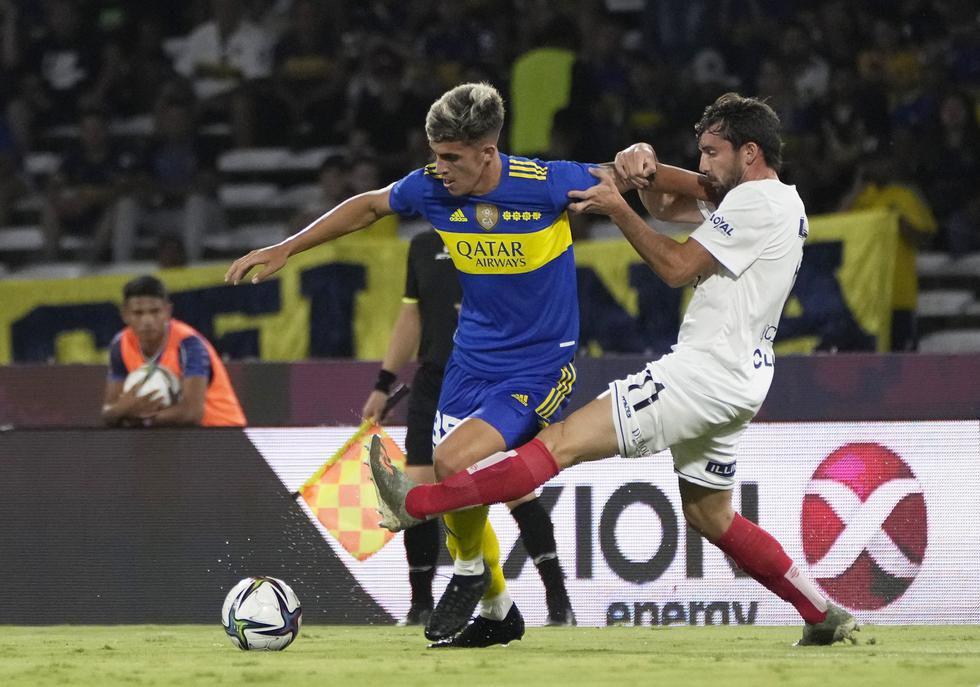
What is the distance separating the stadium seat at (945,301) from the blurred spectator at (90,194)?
21.0 ft

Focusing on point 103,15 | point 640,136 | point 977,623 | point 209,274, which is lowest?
point 977,623

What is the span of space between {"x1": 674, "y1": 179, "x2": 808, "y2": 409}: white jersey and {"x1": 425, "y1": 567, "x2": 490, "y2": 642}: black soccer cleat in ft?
3.79

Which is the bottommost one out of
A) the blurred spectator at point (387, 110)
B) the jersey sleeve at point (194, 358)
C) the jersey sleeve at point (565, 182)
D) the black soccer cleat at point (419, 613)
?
the black soccer cleat at point (419, 613)

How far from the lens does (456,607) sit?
5895mm

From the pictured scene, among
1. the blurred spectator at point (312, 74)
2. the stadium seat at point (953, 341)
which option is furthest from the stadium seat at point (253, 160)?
the stadium seat at point (953, 341)

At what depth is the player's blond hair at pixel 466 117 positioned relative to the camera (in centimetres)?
558

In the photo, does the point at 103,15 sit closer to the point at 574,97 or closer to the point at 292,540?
the point at 574,97

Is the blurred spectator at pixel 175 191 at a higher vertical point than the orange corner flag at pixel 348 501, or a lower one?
higher

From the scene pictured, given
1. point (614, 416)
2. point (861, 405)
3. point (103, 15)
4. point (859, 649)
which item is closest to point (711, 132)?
point (614, 416)

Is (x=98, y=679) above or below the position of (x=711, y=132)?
below

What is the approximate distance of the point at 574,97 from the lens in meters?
11.6

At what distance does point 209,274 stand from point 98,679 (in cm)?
603

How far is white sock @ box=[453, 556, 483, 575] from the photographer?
5.90m

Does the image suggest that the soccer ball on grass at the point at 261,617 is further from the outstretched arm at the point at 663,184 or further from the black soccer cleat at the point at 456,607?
the outstretched arm at the point at 663,184
